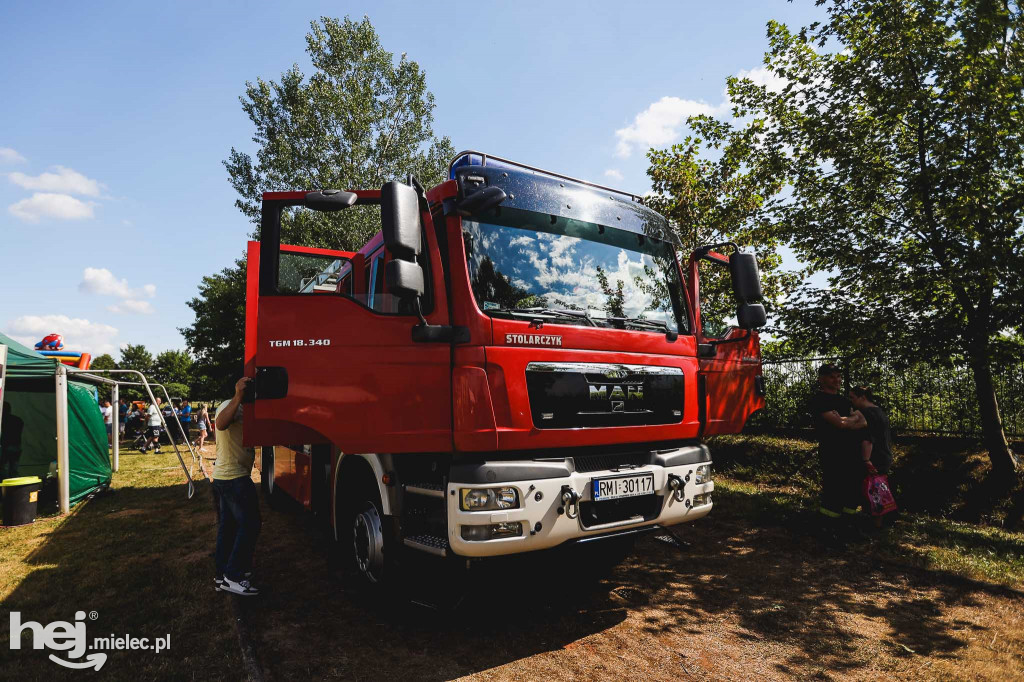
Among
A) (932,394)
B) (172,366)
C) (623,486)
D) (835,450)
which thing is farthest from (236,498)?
(172,366)

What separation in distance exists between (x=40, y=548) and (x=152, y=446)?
14.5m

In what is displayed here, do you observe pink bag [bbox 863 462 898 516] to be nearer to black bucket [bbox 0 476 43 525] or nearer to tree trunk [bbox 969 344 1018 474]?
tree trunk [bbox 969 344 1018 474]

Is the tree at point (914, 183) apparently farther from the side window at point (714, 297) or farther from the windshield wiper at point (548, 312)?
the windshield wiper at point (548, 312)

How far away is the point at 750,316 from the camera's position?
15.7ft

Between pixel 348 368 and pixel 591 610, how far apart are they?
2.60 meters

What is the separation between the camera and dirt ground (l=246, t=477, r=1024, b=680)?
3363 mm

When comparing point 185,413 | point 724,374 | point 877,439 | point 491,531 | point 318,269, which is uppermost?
point 318,269

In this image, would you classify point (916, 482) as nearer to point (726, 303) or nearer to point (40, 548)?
point (726, 303)

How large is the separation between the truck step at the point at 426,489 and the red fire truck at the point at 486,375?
0.05 ft

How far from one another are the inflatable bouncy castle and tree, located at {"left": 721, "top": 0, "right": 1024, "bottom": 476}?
11.3 m

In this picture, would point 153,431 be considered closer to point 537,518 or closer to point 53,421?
point 53,421

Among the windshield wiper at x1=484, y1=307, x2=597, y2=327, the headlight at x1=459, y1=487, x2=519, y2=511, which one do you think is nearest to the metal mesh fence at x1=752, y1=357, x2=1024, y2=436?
the windshield wiper at x1=484, y1=307, x2=597, y2=327

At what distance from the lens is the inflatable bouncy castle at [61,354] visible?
31.8 feet

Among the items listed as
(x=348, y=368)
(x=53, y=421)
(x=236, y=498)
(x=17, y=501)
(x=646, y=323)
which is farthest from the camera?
(x=53, y=421)
